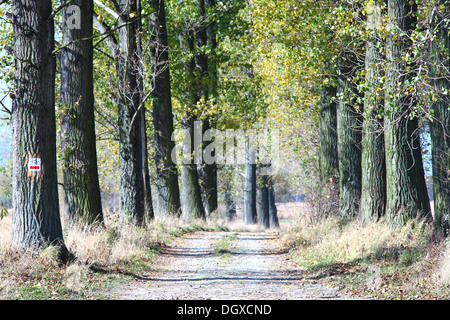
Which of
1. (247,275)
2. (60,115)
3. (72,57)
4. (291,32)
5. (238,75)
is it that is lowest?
(247,275)

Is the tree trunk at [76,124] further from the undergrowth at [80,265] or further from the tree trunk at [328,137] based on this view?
the tree trunk at [328,137]

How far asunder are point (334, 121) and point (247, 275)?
9.47 m

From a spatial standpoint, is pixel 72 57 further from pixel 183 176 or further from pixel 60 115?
pixel 183 176

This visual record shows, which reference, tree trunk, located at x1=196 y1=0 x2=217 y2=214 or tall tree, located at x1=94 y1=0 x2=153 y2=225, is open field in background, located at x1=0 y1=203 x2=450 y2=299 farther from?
tree trunk, located at x1=196 y1=0 x2=217 y2=214

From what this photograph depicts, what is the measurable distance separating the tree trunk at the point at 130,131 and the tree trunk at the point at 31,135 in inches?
218

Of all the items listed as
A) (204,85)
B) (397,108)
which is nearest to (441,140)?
(397,108)

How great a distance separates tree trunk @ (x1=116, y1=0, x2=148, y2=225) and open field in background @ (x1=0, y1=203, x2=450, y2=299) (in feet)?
2.59

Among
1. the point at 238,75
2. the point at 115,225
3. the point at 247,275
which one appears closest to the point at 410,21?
the point at 247,275

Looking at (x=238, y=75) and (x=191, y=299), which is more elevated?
(x=238, y=75)

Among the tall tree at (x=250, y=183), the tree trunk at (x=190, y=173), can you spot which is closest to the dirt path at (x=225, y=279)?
the tree trunk at (x=190, y=173)

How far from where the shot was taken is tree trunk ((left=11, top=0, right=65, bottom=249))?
369 inches

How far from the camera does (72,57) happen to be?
12375 millimetres

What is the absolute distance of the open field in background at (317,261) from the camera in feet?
26.7

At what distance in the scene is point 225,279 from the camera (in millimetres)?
9820
